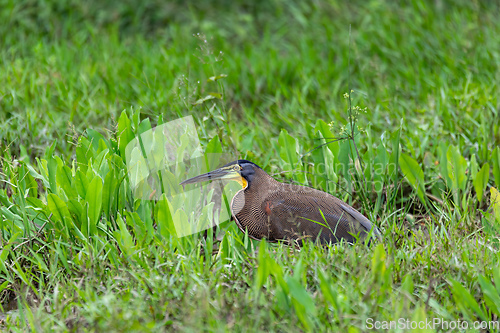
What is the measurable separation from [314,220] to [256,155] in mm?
1153

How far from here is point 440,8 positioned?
6.32 meters

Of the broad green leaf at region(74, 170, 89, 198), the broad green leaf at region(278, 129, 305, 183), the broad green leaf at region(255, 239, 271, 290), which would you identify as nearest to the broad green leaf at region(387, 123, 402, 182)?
the broad green leaf at region(278, 129, 305, 183)

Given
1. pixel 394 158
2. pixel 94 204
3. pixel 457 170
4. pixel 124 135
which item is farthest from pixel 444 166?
pixel 94 204

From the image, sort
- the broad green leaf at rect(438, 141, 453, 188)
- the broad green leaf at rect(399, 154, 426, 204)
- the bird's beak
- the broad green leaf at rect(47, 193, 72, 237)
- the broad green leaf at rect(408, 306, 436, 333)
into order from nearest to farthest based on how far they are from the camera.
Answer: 1. the broad green leaf at rect(408, 306, 436, 333)
2. the broad green leaf at rect(47, 193, 72, 237)
3. the bird's beak
4. the broad green leaf at rect(399, 154, 426, 204)
5. the broad green leaf at rect(438, 141, 453, 188)

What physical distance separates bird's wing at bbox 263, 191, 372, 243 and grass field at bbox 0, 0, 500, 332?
0.13 meters

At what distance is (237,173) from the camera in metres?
2.80

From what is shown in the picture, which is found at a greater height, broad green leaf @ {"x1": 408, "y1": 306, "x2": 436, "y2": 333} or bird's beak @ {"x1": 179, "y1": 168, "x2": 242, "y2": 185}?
bird's beak @ {"x1": 179, "y1": 168, "x2": 242, "y2": 185}

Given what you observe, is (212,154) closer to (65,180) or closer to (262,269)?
(65,180)

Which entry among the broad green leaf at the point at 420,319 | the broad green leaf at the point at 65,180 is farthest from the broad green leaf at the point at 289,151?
the broad green leaf at the point at 420,319

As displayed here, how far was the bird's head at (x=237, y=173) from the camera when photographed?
279 centimetres

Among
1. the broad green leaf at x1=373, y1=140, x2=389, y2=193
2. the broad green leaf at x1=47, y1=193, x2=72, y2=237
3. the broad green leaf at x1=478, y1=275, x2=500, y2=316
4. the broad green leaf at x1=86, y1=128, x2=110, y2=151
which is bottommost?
the broad green leaf at x1=478, y1=275, x2=500, y2=316

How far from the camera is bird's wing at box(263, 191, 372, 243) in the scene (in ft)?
8.82

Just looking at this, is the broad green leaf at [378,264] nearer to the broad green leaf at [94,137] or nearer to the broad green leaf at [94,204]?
the broad green leaf at [94,204]

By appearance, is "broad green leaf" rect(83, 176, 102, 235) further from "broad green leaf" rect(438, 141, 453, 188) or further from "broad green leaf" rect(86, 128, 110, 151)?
"broad green leaf" rect(438, 141, 453, 188)
